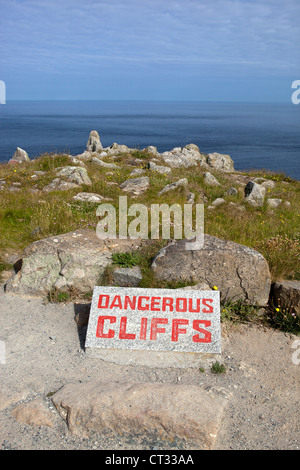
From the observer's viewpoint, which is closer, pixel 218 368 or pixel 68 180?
pixel 218 368

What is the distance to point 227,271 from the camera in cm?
694

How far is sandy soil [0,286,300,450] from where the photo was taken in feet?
14.4

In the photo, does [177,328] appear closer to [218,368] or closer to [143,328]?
[143,328]

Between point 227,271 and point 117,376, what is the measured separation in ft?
9.31

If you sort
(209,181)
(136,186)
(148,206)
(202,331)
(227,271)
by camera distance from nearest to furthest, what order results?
(202,331)
(227,271)
(148,206)
(136,186)
(209,181)

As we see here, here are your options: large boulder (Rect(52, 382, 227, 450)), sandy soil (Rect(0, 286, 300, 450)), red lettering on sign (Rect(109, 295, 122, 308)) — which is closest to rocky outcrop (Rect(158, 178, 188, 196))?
sandy soil (Rect(0, 286, 300, 450))

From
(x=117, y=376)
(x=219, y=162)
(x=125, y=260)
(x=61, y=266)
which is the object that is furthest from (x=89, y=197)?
(x=219, y=162)

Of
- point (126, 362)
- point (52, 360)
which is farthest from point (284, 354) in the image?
point (52, 360)

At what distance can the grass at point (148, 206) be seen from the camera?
773 cm

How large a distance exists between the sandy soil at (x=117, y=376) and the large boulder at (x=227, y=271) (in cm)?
66

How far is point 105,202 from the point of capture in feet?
42.1

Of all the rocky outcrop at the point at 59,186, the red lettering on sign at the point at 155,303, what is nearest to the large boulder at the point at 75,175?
the rocky outcrop at the point at 59,186
